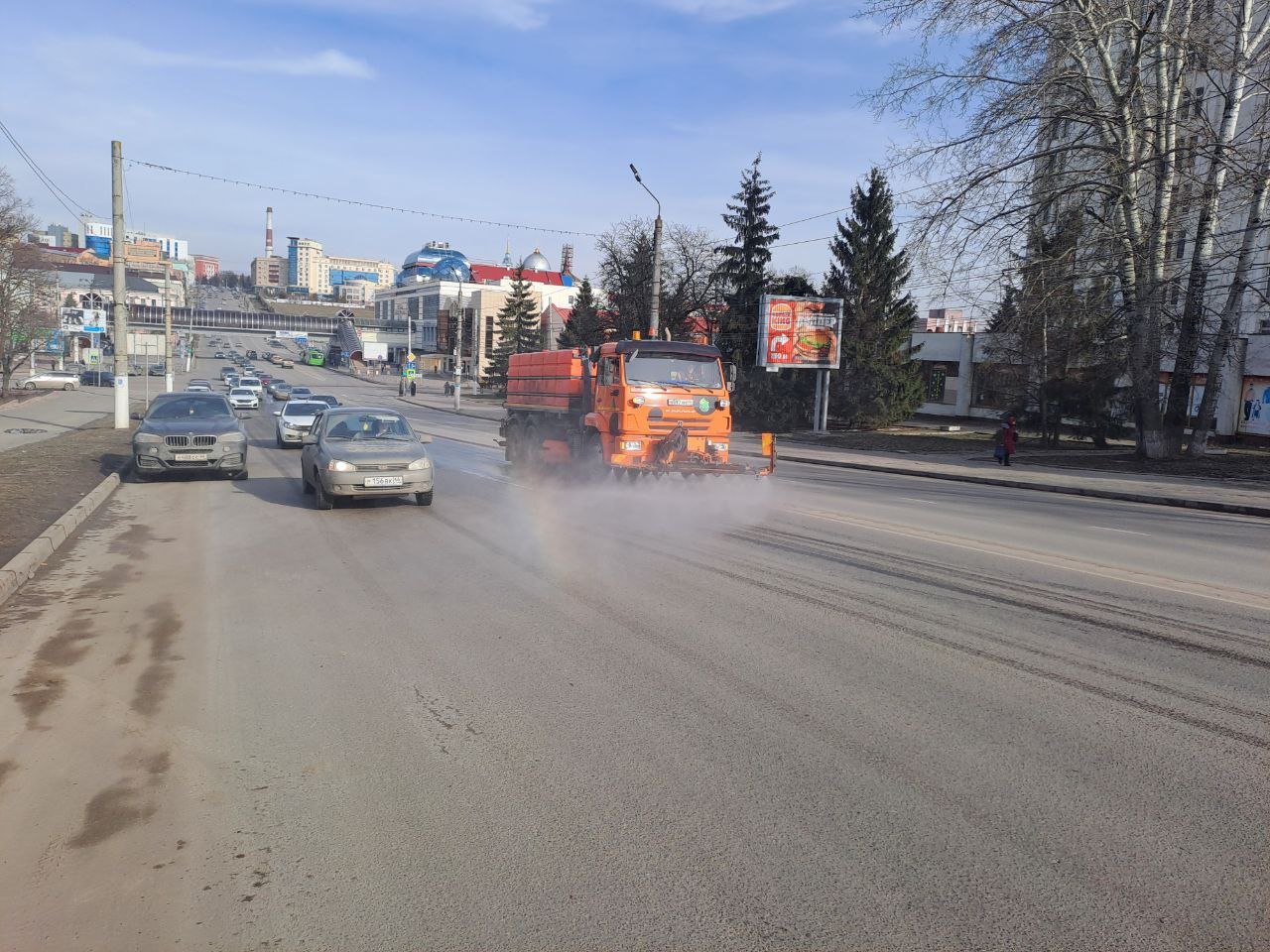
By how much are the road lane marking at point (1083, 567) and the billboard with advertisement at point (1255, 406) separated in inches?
1169

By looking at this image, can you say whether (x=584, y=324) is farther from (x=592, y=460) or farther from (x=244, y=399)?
(x=592, y=460)

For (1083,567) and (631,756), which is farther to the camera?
(1083,567)

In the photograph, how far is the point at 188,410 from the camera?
55.8 ft

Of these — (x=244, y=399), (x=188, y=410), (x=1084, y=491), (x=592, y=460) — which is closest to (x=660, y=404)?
(x=592, y=460)

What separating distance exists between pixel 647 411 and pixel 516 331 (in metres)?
71.7

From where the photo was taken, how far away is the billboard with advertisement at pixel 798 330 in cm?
3747

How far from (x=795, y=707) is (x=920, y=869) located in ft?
5.60

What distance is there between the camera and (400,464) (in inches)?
503

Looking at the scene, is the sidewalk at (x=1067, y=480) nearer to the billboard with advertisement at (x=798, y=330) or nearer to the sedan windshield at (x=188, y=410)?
the billboard with advertisement at (x=798, y=330)

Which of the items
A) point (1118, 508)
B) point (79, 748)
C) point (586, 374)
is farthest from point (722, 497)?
point (79, 748)

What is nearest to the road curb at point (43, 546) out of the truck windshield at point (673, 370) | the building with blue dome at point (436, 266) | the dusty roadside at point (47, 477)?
the dusty roadside at point (47, 477)

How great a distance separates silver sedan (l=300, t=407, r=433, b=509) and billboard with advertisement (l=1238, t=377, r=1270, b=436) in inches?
1340

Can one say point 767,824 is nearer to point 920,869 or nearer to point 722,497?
point 920,869

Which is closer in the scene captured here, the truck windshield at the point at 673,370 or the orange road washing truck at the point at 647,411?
the orange road washing truck at the point at 647,411
